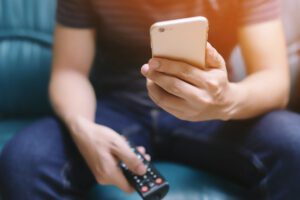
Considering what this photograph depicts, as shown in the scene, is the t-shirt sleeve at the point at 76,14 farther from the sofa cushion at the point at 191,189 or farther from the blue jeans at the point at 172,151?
the sofa cushion at the point at 191,189

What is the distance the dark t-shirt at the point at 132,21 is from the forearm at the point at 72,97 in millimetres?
60

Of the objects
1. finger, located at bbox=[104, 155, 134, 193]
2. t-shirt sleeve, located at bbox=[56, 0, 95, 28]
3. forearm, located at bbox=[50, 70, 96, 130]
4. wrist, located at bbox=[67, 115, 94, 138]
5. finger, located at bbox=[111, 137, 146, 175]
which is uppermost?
t-shirt sleeve, located at bbox=[56, 0, 95, 28]

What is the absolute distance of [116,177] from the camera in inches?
26.0

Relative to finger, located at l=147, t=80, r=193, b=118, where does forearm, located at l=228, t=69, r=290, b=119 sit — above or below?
below

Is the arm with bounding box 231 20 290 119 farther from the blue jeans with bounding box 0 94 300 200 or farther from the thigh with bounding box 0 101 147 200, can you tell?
the thigh with bounding box 0 101 147 200

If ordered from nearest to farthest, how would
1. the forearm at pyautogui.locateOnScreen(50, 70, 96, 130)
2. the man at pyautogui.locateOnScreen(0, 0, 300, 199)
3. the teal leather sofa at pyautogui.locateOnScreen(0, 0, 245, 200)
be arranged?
1. the man at pyautogui.locateOnScreen(0, 0, 300, 199)
2. the forearm at pyautogui.locateOnScreen(50, 70, 96, 130)
3. the teal leather sofa at pyautogui.locateOnScreen(0, 0, 245, 200)

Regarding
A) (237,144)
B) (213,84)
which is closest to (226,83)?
(213,84)

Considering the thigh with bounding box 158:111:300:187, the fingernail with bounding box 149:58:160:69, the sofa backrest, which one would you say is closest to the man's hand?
the fingernail with bounding box 149:58:160:69

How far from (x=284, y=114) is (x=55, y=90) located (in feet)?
1.23

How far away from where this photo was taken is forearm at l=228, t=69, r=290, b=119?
0.65 meters

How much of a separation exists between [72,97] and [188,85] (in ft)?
0.92

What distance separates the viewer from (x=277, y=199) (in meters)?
0.62

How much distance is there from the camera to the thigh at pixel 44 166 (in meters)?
0.64

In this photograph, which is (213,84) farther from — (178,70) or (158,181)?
(158,181)
